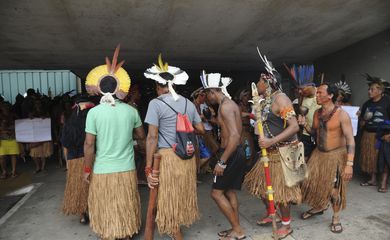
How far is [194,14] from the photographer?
4.40 metres

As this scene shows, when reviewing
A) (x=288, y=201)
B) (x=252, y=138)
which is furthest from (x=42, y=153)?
(x=288, y=201)

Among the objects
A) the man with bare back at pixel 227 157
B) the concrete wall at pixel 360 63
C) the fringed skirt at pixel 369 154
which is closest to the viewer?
the man with bare back at pixel 227 157

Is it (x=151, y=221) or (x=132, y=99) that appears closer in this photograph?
(x=151, y=221)

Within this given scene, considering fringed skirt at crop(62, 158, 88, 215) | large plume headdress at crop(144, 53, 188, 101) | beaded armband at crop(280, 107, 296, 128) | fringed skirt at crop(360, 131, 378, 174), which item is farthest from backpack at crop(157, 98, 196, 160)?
fringed skirt at crop(360, 131, 378, 174)

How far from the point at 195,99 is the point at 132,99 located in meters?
1.18

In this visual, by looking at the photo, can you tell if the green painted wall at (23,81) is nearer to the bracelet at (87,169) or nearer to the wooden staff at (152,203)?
the bracelet at (87,169)

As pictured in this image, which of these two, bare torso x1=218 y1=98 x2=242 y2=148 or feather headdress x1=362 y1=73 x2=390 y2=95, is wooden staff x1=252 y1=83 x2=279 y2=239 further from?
feather headdress x1=362 y1=73 x2=390 y2=95

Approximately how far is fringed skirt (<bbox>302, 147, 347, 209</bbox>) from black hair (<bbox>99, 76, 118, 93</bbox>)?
2.41 metres

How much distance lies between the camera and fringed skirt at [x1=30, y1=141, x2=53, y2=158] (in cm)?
643

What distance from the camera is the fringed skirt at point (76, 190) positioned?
3.66 m

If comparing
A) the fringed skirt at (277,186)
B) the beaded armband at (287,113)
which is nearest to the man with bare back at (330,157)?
the fringed skirt at (277,186)

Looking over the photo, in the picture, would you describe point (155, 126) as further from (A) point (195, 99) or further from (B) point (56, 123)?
(B) point (56, 123)

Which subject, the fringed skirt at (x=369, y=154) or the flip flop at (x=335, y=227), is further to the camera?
the fringed skirt at (x=369, y=154)

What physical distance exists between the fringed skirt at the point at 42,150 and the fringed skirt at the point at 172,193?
445cm
